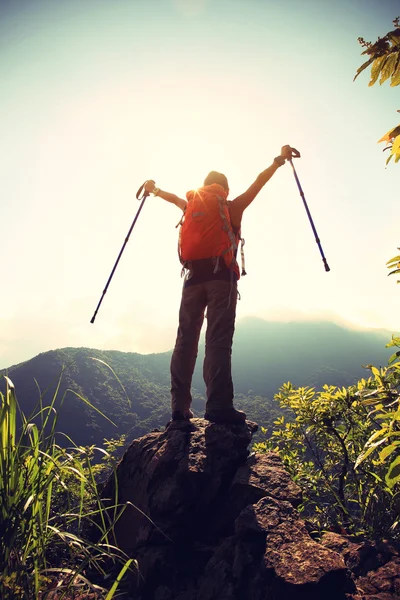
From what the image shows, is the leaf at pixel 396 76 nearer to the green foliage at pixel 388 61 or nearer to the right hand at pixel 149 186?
the green foliage at pixel 388 61

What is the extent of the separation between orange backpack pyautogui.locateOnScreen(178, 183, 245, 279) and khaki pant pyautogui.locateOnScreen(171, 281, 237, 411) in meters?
0.42

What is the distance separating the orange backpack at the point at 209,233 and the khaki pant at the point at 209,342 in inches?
16.5

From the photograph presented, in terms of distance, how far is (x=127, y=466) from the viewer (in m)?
4.11

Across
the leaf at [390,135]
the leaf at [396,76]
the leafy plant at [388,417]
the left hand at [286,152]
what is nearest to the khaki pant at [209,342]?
the leafy plant at [388,417]

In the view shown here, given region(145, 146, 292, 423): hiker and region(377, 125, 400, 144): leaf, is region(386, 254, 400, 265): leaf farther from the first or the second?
region(145, 146, 292, 423): hiker

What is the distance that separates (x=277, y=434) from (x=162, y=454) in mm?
1630

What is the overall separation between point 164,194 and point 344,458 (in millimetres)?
5183

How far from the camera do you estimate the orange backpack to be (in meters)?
4.90

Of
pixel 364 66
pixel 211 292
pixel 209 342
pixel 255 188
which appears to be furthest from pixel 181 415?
pixel 364 66

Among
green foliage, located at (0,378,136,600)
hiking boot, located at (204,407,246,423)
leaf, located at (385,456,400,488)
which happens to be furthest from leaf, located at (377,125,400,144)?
hiking boot, located at (204,407,246,423)

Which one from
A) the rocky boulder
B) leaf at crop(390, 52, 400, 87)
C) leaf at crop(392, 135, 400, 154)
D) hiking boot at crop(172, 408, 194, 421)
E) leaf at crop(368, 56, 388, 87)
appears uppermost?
leaf at crop(368, 56, 388, 87)

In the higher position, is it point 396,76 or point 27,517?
point 396,76

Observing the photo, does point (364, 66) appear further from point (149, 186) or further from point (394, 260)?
point (149, 186)

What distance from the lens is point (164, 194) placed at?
21.2ft
